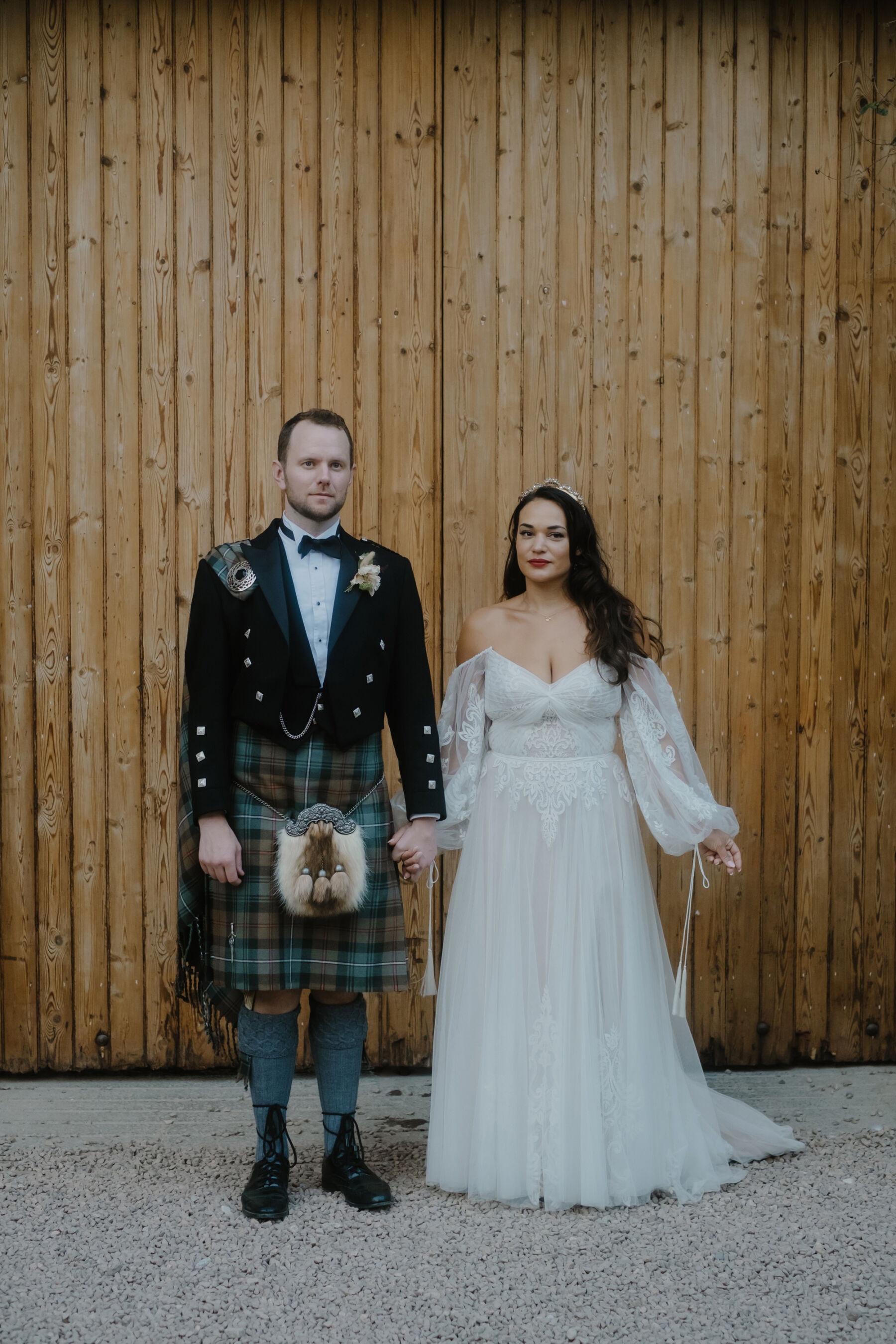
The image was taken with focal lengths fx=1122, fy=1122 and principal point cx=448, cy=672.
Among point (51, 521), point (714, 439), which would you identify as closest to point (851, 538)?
point (714, 439)

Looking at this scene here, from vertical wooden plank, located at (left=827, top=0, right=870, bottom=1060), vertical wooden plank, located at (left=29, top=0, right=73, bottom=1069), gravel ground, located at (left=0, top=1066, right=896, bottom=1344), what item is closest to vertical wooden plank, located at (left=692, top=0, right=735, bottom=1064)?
vertical wooden plank, located at (left=827, top=0, right=870, bottom=1060)

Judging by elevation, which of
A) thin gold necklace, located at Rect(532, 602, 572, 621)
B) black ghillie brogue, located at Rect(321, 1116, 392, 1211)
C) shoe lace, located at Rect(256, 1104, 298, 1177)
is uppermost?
thin gold necklace, located at Rect(532, 602, 572, 621)

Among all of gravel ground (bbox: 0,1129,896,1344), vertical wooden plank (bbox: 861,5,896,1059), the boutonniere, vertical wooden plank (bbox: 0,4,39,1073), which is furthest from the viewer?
vertical wooden plank (bbox: 861,5,896,1059)

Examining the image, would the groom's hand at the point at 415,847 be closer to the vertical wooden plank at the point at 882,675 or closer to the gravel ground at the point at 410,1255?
the gravel ground at the point at 410,1255

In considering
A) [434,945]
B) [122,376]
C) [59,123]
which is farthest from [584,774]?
[59,123]

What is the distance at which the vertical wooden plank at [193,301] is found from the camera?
141 inches

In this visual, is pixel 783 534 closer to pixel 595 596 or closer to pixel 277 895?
pixel 595 596

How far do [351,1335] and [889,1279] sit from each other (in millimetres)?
1149

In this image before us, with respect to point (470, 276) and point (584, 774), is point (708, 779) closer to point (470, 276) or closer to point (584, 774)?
point (584, 774)

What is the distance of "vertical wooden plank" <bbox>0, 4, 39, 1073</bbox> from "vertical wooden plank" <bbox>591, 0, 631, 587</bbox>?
6.00ft

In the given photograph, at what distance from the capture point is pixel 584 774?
9.36 feet

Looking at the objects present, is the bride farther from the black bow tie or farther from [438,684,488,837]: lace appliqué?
the black bow tie

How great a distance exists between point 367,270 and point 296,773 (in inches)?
71.2

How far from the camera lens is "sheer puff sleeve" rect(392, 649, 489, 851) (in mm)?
2953
